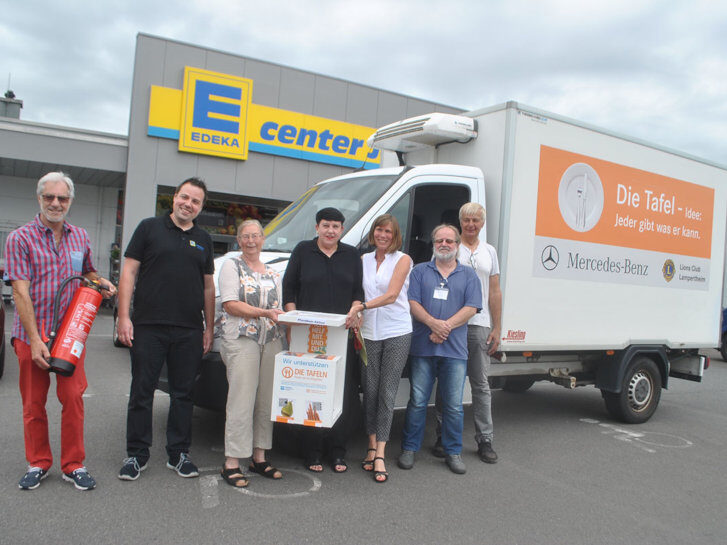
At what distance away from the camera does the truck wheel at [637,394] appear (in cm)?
650

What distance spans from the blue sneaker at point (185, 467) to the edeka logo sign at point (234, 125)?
11.0m

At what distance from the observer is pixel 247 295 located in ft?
13.2

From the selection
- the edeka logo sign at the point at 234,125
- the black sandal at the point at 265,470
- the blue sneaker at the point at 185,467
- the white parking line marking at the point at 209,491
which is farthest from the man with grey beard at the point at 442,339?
the edeka logo sign at the point at 234,125

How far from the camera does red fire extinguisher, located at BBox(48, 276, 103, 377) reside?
354cm

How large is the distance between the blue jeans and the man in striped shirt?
89.4 inches

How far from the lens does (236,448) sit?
4.02 m

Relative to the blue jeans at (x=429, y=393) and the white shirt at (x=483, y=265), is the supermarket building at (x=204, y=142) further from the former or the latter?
the blue jeans at (x=429, y=393)

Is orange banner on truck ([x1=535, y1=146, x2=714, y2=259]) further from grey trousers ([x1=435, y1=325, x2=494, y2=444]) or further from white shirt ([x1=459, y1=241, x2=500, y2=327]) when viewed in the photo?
grey trousers ([x1=435, y1=325, x2=494, y2=444])

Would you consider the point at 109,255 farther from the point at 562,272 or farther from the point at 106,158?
the point at 562,272

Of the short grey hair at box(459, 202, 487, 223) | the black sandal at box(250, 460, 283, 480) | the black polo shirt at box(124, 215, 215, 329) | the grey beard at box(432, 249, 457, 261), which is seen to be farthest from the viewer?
the short grey hair at box(459, 202, 487, 223)

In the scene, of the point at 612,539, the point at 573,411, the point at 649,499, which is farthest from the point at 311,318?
the point at 573,411

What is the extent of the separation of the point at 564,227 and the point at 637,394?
7.91 feet

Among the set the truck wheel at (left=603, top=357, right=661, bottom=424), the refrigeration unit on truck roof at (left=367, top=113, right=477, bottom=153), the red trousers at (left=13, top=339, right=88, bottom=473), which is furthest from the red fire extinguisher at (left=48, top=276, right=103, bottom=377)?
the truck wheel at (left=603, top=357, right=661, bottom=424)

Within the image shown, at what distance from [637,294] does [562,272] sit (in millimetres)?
1220
